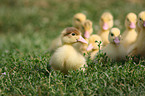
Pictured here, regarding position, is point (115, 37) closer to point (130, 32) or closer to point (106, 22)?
point (130, 32)

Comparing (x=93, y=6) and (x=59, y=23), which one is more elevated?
(x=93, y=6)

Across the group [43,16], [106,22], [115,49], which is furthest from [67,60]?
[43,16]

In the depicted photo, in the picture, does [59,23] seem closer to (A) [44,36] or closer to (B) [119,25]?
(A) [44,36]

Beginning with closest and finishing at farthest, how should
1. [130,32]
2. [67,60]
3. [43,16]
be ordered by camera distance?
1. [67,60]
2. [130,32]
3. [43,16]

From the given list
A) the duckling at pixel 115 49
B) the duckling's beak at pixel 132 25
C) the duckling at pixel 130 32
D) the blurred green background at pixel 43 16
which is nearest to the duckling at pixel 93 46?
the duckling at pixel 115 49

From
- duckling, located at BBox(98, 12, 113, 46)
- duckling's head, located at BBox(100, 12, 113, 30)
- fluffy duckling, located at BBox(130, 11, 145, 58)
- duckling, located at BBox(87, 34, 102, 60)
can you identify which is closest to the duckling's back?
duckling, located at BBox(87, 34, 102, 60)

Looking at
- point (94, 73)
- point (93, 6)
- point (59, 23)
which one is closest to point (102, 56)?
point (94, 73)

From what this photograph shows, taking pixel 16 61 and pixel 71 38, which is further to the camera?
Result: pixel 16 61

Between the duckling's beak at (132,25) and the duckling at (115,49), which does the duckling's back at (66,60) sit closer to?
the duckling at (115,49)

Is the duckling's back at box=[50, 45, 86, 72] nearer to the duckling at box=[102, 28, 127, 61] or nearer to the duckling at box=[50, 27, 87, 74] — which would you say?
the duckling at box=[50, 27, 87, 74]

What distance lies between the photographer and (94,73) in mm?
3479

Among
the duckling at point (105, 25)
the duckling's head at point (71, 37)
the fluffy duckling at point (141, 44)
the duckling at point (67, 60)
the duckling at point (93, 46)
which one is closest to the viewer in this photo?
the duckling at point (67, 60)

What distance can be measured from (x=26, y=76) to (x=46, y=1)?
8.52 meters

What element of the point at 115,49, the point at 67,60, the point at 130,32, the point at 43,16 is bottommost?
the point at 67,60
